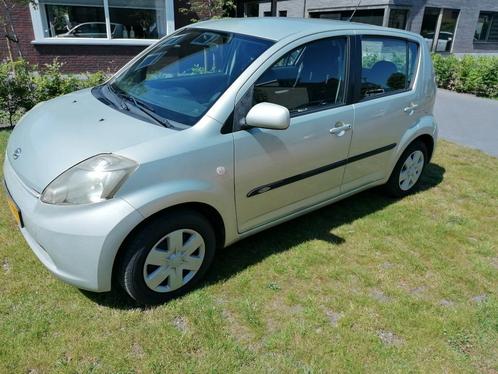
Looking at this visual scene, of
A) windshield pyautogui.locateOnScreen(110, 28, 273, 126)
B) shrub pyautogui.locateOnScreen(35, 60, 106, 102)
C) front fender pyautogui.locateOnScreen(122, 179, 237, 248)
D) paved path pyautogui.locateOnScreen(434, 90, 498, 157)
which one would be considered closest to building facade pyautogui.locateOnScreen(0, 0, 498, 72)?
paved path pyautogui.locateOnScreen(434, 90, 498, 157)

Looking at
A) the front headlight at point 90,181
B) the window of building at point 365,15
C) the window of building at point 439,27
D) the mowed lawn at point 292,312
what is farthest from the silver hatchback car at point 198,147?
the window of building at point 439,27

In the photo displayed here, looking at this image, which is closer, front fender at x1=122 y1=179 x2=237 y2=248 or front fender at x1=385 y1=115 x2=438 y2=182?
front fender at x1=122 y1=179 x2=237 y2=248

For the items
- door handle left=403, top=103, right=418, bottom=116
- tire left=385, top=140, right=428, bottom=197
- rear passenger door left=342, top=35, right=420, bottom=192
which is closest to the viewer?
rear passenger door left=342, top=35, right=420, bottom=192

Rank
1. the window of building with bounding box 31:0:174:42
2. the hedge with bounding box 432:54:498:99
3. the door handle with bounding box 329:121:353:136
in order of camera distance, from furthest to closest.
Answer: the window of building with bounding box 31:0:174:42
the hedge with bounding box 432:54:498:99
the door handle with bounding box 329:121:353:136

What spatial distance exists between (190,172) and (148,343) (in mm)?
1027

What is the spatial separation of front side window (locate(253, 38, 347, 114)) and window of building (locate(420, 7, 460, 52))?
18313 millimetres

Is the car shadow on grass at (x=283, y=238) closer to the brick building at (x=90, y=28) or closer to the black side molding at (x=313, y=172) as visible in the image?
the black side molding at (x=313, y=172)

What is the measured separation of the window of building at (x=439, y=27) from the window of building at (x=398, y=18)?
60.0 inches

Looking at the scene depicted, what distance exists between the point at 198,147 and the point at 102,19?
36.0 ft

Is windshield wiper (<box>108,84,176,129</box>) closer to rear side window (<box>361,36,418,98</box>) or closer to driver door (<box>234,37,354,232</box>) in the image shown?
driver door (<box>234,37,354,232</box>)

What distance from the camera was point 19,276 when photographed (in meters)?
2.87

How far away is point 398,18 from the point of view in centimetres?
1780

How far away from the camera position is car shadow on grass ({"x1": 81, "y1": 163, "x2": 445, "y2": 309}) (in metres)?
2.76

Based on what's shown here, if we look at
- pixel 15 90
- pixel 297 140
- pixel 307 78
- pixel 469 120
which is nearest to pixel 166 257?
pixel 297 140
